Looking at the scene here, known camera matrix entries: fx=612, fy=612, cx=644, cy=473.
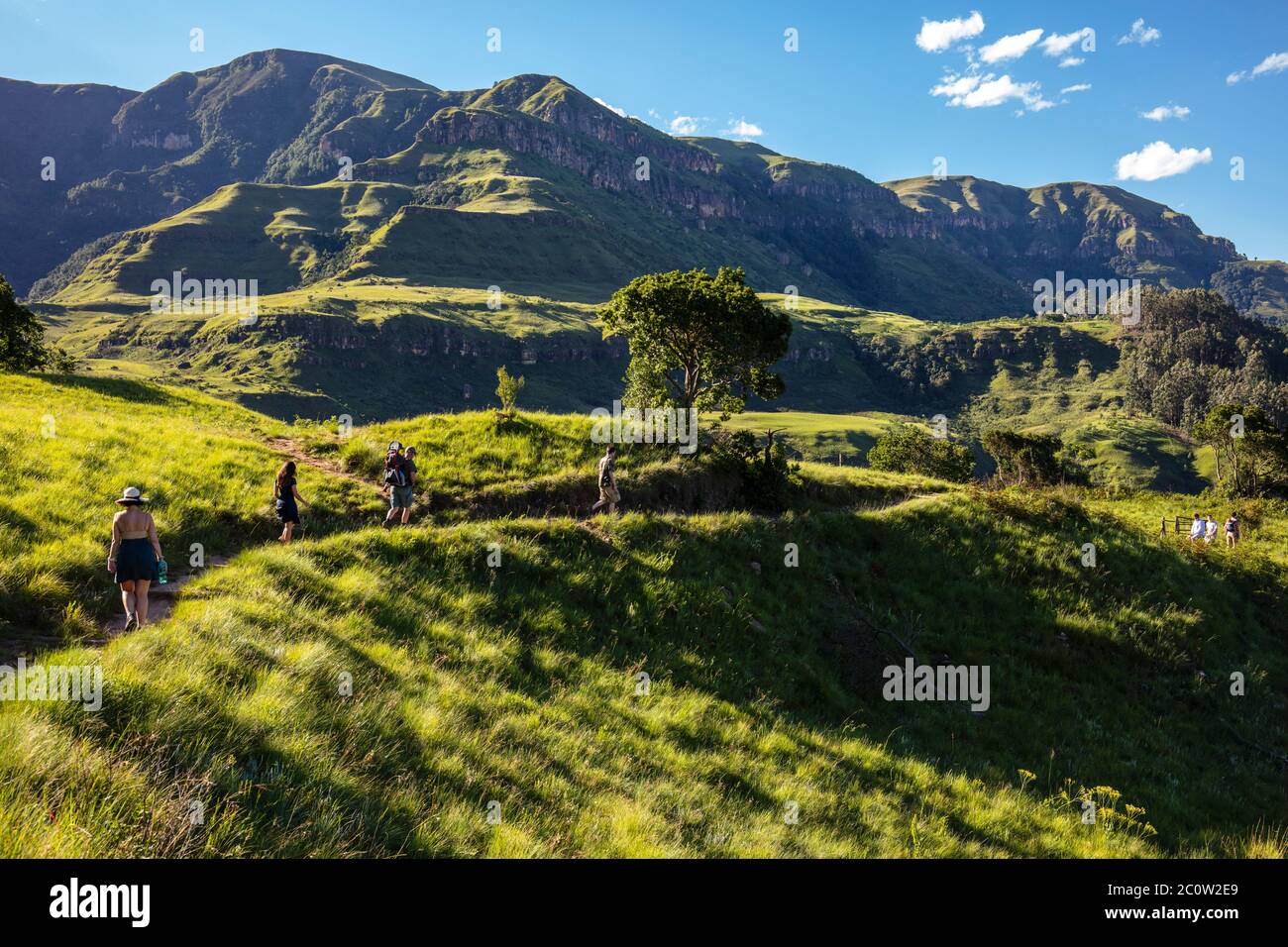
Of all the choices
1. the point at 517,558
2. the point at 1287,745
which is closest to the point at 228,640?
the point at 517,558

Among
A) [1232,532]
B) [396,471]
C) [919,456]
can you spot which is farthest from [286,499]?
[919,456]

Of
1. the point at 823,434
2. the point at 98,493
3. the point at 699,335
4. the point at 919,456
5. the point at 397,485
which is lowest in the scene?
the point at 919,456

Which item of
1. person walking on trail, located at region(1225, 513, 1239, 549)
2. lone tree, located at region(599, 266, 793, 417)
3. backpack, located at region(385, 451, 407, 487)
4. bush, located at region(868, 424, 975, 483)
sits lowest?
person walking on trail, located at region(1225, 513, 1239, 549)

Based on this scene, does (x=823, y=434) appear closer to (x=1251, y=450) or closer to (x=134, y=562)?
(x=1251, y=450)

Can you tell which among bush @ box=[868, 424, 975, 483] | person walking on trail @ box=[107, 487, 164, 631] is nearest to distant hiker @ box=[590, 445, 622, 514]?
person walking on trail @ box=[107, 487, 164, 631]

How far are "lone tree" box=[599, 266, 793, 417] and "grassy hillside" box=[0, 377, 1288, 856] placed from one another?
495 centimetres

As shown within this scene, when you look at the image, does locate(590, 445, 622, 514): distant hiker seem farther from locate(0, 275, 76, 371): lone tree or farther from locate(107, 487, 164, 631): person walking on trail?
locate(0, 275, 76, 371): lone tree

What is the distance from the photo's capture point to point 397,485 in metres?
16.3

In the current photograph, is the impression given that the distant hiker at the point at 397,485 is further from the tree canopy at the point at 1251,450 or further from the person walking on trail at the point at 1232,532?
the tree canopy at the point at 1251,450

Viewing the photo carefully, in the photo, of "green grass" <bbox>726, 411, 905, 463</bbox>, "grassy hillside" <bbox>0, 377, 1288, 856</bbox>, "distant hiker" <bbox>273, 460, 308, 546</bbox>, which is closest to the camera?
"grassy hillside" <bbox>0, 377, 1288, 856</bbox>

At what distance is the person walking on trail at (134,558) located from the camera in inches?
384

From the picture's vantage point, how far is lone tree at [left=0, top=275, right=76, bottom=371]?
3403 cm

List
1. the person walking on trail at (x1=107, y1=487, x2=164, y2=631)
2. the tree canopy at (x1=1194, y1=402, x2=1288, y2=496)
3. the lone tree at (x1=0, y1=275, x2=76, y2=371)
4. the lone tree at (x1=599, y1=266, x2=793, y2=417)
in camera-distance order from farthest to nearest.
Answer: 1. the tree canopy at (x1=1194, y1=402, x2=1288, y2=496)
2. the lone tree at (x1=0, y1=275, x2=76, y2=371)
3. the lone tree at (x1=599, y1=266, x2=793, y2=417)
4. the person walking on trail at (x1=107, y1=487, x2=164, y2=631)
